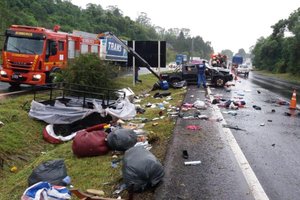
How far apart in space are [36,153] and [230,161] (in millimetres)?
5028

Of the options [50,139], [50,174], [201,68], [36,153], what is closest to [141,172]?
[50,174]

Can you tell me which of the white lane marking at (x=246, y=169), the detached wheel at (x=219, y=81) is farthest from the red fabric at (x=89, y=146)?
the detached wheel at (x=219, y=81)

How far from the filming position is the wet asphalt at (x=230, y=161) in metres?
5.64

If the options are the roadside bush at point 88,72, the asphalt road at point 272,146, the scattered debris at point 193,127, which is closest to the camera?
the asphalt road at point 272,146

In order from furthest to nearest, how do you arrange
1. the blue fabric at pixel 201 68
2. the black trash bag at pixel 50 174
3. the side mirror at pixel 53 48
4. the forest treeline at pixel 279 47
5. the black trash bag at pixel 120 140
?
the forest treeline at pixel 279 47 → the blue fabric at pixel 201 68 → the side mirror at pixel 53 48 → the black trash bag at pixel 120 140 → the black trash bag at pixel 50 174

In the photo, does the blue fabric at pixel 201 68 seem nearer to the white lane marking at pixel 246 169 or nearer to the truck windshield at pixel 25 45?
the truck windshield at pixel 25 45

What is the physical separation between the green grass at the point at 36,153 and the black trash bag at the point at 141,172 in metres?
0.40

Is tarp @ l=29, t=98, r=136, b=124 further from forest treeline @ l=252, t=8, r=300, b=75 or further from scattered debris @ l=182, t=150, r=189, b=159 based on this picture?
forest treeline @ l=252, t=8, r=300, b=75

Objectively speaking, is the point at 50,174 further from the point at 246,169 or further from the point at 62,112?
the point at 62,112

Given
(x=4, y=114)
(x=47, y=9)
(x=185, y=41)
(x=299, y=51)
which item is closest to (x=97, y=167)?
(x=4, y=114)

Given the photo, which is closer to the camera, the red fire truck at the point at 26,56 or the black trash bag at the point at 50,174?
the black trash bag at the point at 50,174

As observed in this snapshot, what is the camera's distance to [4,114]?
11008mm

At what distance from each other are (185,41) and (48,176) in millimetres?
135798

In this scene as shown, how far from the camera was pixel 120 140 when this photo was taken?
7.62m
